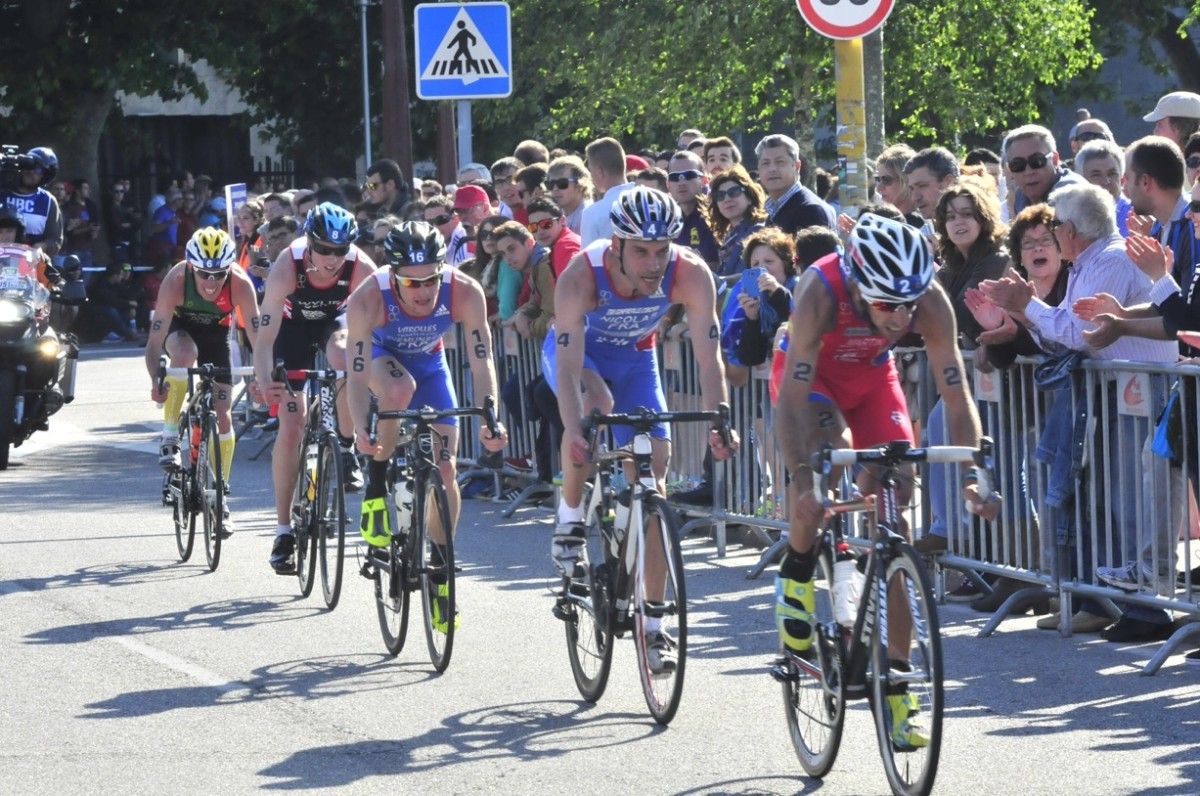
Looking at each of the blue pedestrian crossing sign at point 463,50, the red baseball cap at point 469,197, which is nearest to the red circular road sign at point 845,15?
the red baseball cap at point 469,197

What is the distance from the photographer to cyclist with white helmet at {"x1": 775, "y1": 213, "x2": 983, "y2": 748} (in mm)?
6848

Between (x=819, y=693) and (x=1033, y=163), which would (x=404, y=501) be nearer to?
(x=819, y=693)

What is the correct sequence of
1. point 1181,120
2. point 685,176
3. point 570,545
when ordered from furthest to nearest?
1. point 685,176
2. point 1181,120
3. point 570,545

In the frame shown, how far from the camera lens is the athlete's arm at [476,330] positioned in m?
9.70

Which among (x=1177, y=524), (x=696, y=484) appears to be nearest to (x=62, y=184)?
(x=696, y=484)

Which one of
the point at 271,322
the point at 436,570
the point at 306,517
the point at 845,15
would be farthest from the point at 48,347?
the point at 436,570

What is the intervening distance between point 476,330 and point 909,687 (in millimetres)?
3693

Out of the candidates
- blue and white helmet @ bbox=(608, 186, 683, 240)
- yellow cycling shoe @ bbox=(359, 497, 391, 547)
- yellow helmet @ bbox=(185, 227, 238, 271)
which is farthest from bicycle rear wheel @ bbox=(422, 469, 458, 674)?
yellow helmet @ bbox=(185, 227, 238, 271)

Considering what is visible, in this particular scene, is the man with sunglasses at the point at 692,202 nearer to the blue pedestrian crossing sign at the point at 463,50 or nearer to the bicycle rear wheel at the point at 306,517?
the bicycle rear wheel at the point at 306,517

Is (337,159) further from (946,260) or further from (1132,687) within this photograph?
(1132,687)

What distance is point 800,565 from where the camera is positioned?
24.0 feet

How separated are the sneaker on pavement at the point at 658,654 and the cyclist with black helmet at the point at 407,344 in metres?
1.79

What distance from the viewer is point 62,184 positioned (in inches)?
1142

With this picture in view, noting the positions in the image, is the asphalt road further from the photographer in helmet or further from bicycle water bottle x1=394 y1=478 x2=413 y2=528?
the photographer in helmet
